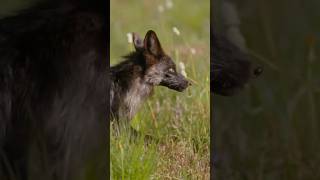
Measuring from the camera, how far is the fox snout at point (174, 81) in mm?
4008

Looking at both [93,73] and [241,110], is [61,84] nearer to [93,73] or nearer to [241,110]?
[93,73]

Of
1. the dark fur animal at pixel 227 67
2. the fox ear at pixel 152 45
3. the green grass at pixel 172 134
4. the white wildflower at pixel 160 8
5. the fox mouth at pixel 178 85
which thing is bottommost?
the green grass at pixel 172 134

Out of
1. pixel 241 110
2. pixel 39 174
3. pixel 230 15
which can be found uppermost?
pixel 230 15

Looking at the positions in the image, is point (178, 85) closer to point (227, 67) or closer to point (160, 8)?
point (227, 67)

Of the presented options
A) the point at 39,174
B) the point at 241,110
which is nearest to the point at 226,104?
the point at 241,110

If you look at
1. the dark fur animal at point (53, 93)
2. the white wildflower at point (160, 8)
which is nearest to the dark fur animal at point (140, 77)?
the dark fur animal at point (53, 93)

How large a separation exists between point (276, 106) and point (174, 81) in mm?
565

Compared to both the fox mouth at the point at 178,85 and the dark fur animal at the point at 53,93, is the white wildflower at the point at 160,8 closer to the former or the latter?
the fox mouth at the point at 178,85

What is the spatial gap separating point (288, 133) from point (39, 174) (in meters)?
1.05

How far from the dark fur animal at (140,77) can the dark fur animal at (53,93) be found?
421mm

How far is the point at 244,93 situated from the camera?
3699 millimetres

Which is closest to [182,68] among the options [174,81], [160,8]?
[174,81]

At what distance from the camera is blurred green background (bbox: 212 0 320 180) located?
3648 millimetres

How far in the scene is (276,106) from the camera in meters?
3.66
